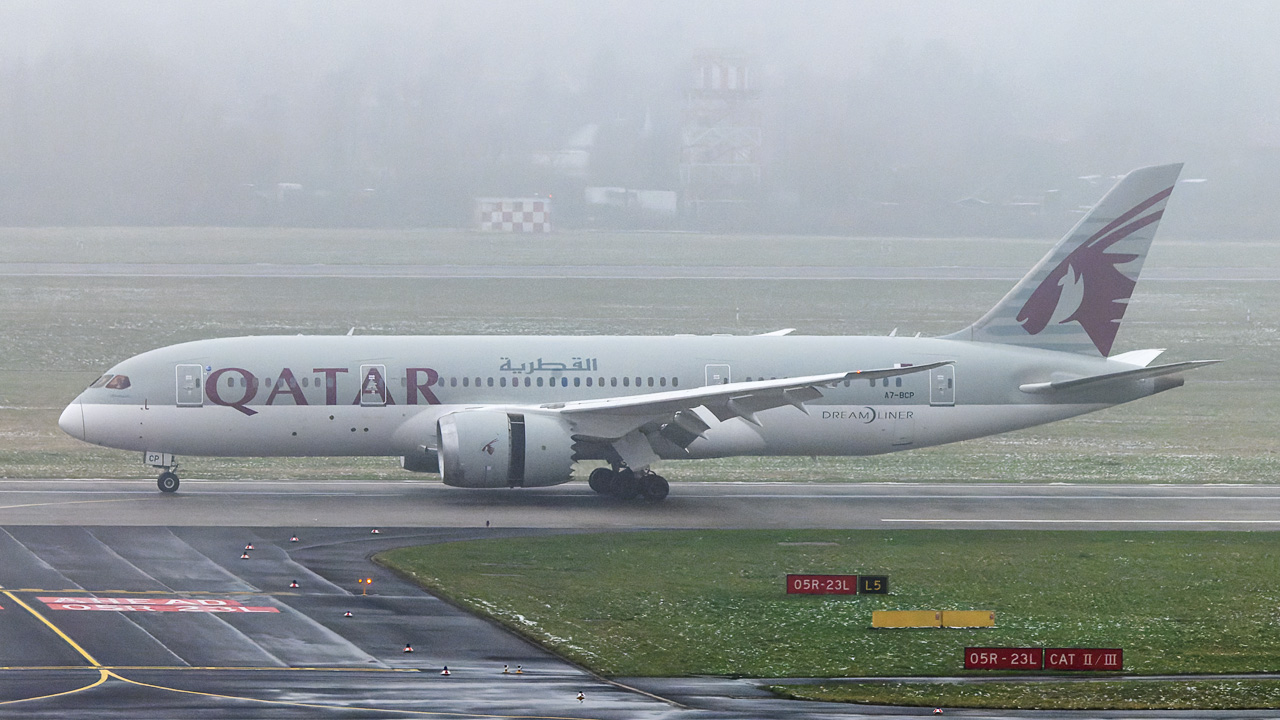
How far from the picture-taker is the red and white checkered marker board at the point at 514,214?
111 m

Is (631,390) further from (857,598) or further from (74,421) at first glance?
(74,421)

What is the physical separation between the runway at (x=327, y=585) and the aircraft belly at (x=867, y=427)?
1.38 meters

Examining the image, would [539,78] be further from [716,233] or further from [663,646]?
[663,646]

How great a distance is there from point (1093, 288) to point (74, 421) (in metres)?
26.9

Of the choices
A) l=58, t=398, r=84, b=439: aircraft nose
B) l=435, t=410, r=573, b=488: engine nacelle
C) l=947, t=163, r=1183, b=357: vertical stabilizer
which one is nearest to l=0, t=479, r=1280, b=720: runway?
l=435, t=410, r=573, b=488: engine nacelle

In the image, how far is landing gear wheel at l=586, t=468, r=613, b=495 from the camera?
3922 cm

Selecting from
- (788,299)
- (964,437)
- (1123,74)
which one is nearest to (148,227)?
(788,299)

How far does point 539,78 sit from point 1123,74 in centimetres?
4170

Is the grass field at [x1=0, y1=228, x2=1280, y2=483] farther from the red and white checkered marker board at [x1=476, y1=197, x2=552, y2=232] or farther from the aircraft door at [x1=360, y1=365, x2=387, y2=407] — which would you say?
the aircraft door at [x1=360, y1=365, x2=387, y2=407]

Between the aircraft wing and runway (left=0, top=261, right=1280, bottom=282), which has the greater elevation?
runway (left=0, top=261, right=1280, bottom=282)

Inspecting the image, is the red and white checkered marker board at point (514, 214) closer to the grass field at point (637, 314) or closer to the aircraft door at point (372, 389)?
the grass field at point (637, 314)

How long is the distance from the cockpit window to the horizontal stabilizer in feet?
76.3

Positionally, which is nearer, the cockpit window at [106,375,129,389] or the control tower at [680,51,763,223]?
the cockpit window at [106,375,129,389]

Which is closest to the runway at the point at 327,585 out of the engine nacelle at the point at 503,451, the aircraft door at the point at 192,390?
the engine nacelle at the point at 503,451
